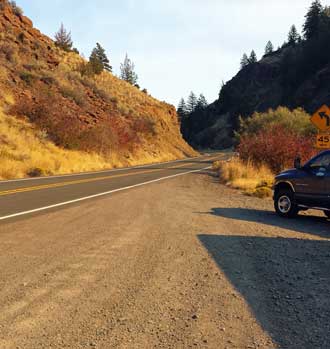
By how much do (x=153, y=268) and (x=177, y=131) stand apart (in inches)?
2628

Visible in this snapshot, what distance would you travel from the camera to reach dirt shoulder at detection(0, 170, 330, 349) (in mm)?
3578

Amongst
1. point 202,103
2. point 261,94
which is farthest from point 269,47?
point 261,94

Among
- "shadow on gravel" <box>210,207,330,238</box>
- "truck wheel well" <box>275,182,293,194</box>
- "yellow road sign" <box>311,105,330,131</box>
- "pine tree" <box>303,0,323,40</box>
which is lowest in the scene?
"shadow on gravel" <box>210,207,330,238</box>

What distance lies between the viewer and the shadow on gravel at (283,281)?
147 inches

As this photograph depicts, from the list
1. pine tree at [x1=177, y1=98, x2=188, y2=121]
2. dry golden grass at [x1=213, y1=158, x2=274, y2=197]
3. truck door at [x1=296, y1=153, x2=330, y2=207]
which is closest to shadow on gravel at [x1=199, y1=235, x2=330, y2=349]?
truck door at [x1=296, y1=153, x2=330, y2=207]

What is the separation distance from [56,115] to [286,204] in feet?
80.4

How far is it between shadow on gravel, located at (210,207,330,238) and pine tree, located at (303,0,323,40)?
353 ft

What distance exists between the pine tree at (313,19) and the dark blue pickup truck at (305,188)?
107 meters

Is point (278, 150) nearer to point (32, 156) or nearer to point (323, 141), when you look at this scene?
point (323, 141)

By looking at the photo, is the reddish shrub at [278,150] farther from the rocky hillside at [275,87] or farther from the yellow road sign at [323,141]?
the rocky hillside at [275,87]

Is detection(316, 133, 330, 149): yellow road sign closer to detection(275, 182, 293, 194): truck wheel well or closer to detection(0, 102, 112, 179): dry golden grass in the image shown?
detection(275, 182, 293, 194): truck wheel well

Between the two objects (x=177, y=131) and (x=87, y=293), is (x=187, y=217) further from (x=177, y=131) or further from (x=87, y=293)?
(x=177, y=131)

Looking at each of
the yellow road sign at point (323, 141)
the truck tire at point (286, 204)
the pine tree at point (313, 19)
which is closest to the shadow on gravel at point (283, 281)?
the truck tire at point (286, 204)

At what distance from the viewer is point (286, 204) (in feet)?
34.4
